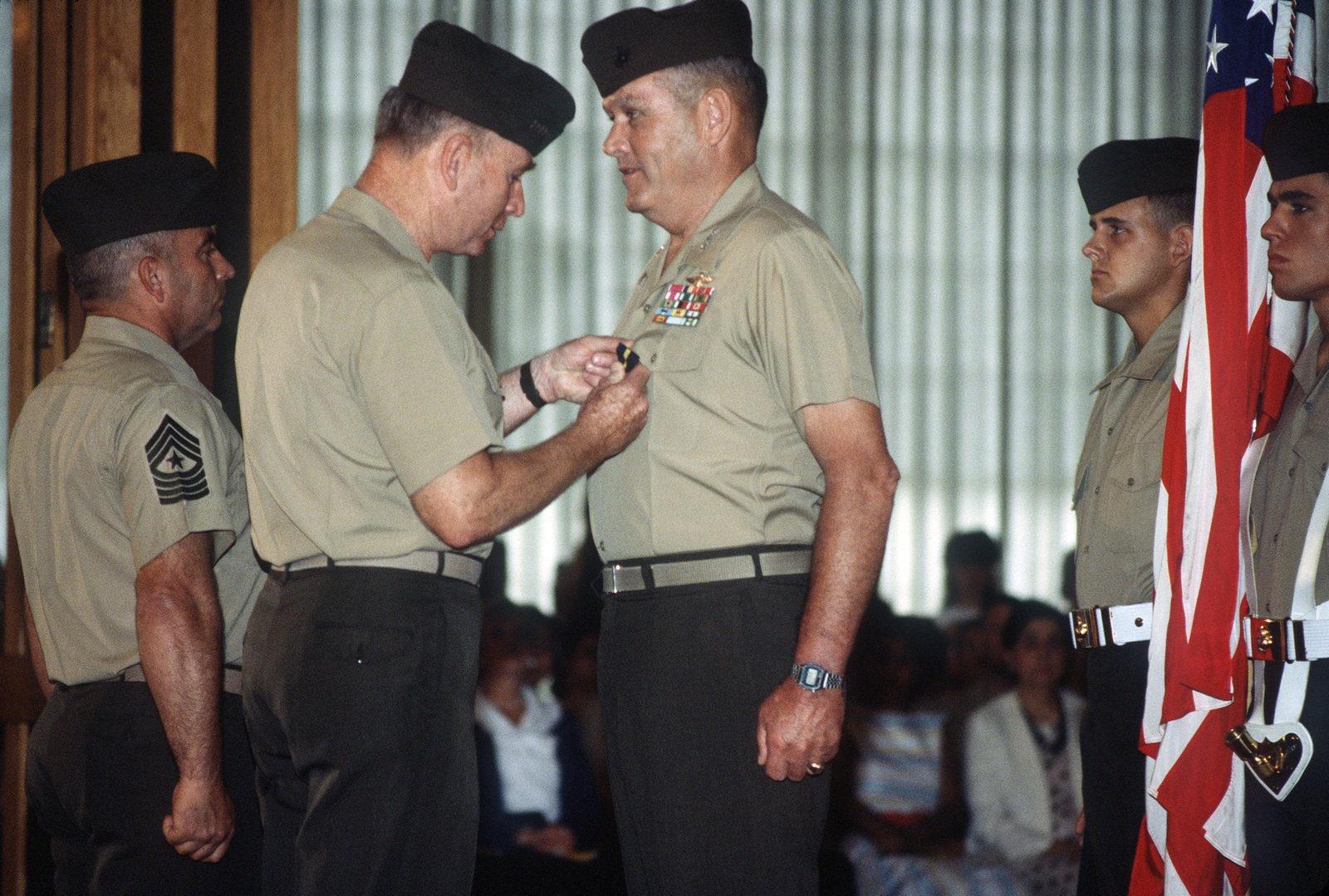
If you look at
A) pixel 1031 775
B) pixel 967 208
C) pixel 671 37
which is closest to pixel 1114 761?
pixel 671 37

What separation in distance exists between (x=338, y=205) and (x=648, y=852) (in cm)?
99

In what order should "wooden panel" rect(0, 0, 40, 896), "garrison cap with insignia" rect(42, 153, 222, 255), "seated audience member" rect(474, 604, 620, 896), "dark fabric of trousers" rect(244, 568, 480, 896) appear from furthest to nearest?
"seated audience member" rect(474, 604, 620, 896) → "wooden panel" rect(0, 0, 40, 896) → "garrison cap with insignia" rect(42, 153, 222, 255) → "dark fabric of trousers" rect(244, 568, 480, 896)

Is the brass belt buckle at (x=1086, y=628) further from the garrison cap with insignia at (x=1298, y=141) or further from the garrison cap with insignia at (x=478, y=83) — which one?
the garrison cap with insignia at (x=478, y=83)

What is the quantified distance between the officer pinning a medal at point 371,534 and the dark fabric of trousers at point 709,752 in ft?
0.70

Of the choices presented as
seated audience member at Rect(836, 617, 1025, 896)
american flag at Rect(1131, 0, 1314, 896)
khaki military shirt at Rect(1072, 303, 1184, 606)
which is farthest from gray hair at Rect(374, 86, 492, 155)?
seated audience member at Rect(836, 617, 1025, 896)

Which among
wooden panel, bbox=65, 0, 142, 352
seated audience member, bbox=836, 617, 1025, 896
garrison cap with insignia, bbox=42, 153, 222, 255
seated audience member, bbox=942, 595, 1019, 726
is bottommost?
seated audience member, bbox=836, 617, 1025, 896

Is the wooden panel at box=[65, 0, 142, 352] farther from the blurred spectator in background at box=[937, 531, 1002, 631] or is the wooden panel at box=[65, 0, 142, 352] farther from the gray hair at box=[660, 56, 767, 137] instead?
the blurred spectator in background at box=[937, 531, 1002, 631]

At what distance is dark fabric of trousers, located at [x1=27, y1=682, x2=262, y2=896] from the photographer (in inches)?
77.4

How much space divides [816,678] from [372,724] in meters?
0.55

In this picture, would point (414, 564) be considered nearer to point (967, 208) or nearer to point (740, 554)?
point (740, 554)

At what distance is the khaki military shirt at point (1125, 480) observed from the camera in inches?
89.3

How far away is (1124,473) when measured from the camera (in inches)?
91.8

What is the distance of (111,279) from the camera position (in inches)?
86.7

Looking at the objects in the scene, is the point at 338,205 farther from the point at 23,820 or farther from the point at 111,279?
the point at 23,820
